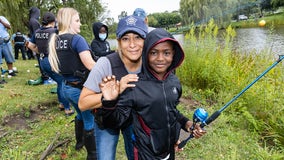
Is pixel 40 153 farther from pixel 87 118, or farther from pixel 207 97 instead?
pixel 207 97

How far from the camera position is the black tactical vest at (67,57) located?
2895 millimetres

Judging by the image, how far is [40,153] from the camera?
3324mm

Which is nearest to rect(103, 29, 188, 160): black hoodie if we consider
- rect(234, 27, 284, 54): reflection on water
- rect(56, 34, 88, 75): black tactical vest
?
rect(56, 34, 88, 75): black tactical vest

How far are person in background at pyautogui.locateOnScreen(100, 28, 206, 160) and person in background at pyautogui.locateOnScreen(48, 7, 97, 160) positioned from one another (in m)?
1.10

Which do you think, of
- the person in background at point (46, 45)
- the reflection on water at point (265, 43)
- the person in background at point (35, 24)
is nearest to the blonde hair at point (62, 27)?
the person in background at point (46, 45)

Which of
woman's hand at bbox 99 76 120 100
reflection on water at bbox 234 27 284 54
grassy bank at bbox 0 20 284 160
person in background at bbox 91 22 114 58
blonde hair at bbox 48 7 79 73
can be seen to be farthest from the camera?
reflection on water at bbox 234 27 284 54

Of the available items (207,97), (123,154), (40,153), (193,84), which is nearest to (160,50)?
(123,154)

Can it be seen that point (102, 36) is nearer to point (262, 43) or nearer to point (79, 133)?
point (79, 133)

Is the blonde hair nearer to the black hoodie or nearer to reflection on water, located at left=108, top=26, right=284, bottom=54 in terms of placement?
the black hoodie

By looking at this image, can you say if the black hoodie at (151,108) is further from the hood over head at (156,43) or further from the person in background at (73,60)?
the person in background at (73,60)

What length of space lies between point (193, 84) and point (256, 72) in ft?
5.58

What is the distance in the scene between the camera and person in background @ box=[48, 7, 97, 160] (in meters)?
2.86

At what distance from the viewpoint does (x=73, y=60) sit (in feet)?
9.66

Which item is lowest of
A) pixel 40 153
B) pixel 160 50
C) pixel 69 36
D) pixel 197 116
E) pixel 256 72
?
pixel 40 153
